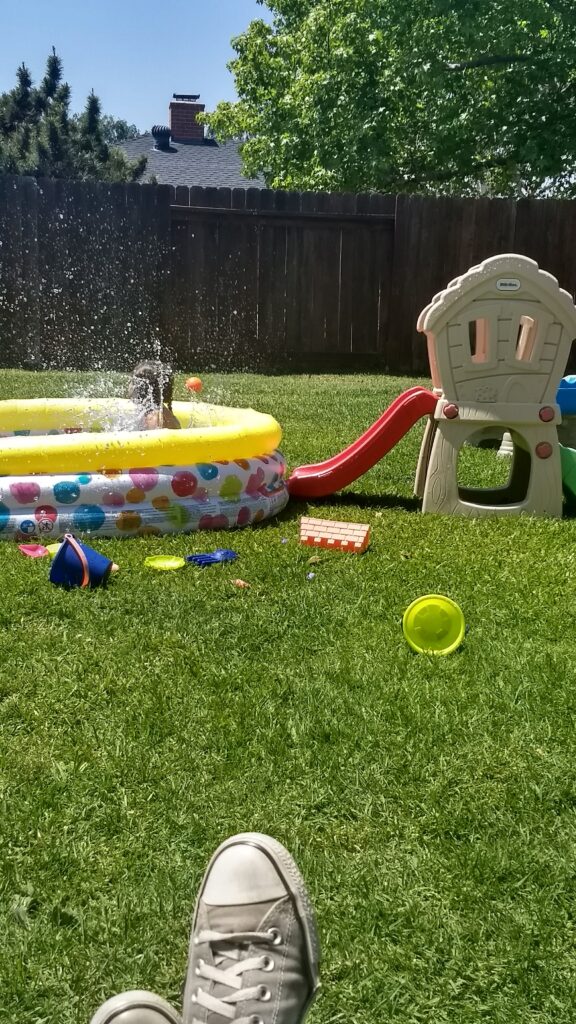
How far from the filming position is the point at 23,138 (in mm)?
24234

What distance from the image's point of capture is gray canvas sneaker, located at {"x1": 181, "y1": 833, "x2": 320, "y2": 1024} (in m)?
1.42

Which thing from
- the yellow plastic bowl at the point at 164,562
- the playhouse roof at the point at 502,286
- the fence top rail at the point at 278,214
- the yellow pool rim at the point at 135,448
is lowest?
the yellow plastic bowl at the point at 164,562

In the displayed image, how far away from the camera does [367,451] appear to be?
461cm

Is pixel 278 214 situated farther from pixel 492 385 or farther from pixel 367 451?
pixel 492 385

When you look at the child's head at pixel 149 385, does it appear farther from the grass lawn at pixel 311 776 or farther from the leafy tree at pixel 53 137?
the leafy tree at pixel 53 137

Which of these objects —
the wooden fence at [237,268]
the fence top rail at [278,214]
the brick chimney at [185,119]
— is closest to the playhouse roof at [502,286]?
the wooden fence at [237,268]

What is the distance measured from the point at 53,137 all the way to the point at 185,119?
9.10 metres

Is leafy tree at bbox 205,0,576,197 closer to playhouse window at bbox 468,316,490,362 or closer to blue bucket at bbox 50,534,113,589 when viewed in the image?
playhouse window at bbox 468,316,490,362

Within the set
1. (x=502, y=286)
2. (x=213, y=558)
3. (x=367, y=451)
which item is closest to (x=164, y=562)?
(x=213, y=558)

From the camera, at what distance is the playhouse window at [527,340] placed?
14.2ft

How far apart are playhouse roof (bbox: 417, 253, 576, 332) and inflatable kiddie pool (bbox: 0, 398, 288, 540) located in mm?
1040

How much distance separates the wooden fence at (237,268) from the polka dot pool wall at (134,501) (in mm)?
6912

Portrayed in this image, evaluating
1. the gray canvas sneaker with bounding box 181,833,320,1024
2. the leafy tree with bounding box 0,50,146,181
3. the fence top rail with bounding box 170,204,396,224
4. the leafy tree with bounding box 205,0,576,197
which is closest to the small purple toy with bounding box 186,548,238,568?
the gray canvas sneaker with bounding box 181,833,320,1024

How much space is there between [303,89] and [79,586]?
20.0m
